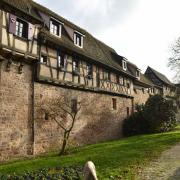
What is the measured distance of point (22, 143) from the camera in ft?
56.9

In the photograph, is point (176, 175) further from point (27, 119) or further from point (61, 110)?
point (61, 110)

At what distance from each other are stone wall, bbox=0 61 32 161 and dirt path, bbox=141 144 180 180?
7.63m

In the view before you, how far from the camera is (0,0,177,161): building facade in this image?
16594 mm

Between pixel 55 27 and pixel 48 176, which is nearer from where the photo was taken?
pixel 48 176

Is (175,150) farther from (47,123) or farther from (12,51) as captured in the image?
(12,51)

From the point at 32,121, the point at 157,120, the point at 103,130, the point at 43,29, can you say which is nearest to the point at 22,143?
the point at 32,121

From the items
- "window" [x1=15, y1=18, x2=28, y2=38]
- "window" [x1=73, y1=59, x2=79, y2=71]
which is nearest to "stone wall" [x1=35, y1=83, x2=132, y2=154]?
"window" [x1=73, y1=59, x2=79, y2=71]

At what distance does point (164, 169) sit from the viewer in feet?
40.6

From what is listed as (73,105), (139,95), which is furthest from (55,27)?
(139,95)

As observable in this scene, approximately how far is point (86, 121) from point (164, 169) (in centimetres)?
1255

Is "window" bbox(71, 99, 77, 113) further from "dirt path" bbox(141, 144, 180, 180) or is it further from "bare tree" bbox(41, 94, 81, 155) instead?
"dirt path" bbox(141, 144, 180, 180)

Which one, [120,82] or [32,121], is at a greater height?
[120,82]

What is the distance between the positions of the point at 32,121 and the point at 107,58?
14189mm

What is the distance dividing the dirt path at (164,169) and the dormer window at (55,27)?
11.5 m
